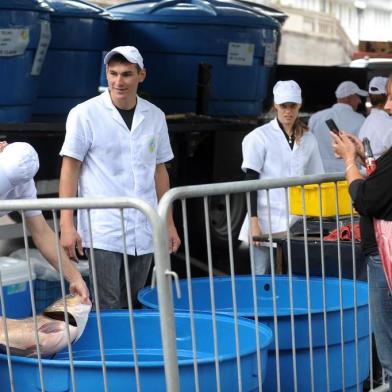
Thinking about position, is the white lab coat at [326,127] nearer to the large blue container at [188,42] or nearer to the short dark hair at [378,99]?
the short dark hair at [378,99]

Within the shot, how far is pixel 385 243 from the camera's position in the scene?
405cm

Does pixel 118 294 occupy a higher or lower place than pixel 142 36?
lower

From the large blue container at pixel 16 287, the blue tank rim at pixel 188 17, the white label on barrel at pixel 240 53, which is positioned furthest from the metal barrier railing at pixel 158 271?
the white label on barrel at pixel 240 53

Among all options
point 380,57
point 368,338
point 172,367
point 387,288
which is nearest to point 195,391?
point 172,367

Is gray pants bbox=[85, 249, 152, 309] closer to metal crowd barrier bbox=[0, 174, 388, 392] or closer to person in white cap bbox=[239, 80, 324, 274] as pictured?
metal crowd barrier bbox=[0, 174, 388, 392]

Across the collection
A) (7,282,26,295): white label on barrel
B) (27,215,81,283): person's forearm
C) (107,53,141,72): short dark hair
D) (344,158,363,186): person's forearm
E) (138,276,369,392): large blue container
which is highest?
(107,53,141,72): short dark hair

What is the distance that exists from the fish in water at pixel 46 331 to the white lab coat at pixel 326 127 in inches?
195

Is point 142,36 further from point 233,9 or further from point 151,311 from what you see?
point 151,311

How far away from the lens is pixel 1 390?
3.78 meters

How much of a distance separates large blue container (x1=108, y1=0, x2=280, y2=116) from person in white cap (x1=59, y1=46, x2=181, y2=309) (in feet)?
16.3

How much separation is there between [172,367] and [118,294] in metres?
1.57

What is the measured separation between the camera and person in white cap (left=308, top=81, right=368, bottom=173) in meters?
8.75

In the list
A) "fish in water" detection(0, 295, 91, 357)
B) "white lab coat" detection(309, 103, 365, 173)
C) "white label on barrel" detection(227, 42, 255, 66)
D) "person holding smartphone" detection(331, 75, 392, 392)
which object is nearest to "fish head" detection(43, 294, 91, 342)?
"fish in water" detection(0, 295, 91, 357)

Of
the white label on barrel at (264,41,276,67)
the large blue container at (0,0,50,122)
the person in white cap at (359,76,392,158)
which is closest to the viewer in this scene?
the person in white cap at (359,76,392,158)
